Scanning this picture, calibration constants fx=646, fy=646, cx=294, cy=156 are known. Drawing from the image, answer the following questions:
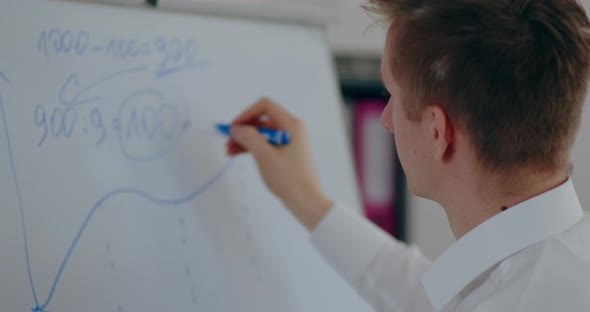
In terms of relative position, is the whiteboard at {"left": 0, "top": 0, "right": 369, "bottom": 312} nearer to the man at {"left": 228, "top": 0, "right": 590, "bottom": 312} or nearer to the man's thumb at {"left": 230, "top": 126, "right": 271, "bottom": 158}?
the man's thumb at {"left": 230, "top": 126, "right": 271, "bottom": 158}

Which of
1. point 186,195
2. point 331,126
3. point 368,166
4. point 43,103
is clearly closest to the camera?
point 43,103

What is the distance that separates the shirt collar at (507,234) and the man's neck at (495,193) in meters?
0.02

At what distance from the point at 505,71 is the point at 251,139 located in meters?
0.44

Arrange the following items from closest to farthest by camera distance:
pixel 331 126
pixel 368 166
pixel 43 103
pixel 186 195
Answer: pixel 43 103 < pixel 186 195 < pixel 331 126 < pixel 368 166

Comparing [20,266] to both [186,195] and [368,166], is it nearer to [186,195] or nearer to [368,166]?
[186,195]

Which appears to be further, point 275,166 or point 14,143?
point 275,166

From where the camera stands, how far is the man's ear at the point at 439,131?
2.37 feet

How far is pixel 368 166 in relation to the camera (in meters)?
1.68

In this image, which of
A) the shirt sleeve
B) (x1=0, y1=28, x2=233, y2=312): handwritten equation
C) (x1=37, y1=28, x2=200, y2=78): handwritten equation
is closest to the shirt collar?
the shirt sleeve

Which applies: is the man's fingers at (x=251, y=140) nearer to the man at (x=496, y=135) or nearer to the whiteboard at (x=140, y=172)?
the whiteboard at (x=140, y=172)

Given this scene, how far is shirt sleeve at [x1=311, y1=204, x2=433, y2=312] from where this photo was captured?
39.8 inches

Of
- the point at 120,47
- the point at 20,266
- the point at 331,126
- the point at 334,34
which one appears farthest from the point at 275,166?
the point at 334,34

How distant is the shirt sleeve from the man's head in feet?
1.14

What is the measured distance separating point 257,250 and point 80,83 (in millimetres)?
356
